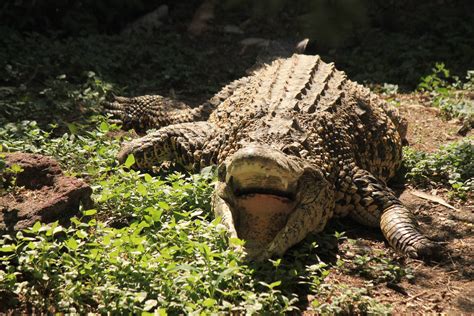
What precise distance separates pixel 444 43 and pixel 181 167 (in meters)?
5.36

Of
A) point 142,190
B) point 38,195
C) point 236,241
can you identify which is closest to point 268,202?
point 236,241

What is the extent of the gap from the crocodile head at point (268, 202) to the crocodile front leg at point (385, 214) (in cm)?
57

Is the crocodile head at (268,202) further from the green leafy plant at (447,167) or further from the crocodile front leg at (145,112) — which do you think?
the crocodile front leg at (145,112)

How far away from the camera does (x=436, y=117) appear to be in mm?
7883

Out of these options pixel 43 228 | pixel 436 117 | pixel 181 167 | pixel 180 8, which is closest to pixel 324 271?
pixel 43 228

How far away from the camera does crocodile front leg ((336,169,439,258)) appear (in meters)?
4.87

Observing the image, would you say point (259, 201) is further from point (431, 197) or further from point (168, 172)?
point (431, 197)

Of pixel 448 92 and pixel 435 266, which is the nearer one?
pixel 435 266

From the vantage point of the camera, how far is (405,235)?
4898mm

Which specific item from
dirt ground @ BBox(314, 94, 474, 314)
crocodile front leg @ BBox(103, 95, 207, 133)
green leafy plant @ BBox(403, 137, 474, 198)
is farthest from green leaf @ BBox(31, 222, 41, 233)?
green leafy plant @ BBox(403, 137, 474, 198)

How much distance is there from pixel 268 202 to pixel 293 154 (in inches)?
23.1

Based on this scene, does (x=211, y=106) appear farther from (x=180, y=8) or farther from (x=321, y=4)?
(x=180, y=8)

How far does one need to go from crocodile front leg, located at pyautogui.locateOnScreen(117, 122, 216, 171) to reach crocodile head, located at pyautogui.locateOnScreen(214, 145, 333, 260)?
4.11ft

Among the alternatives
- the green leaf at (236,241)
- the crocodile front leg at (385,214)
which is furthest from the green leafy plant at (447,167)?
the green leaf at (236,241)
